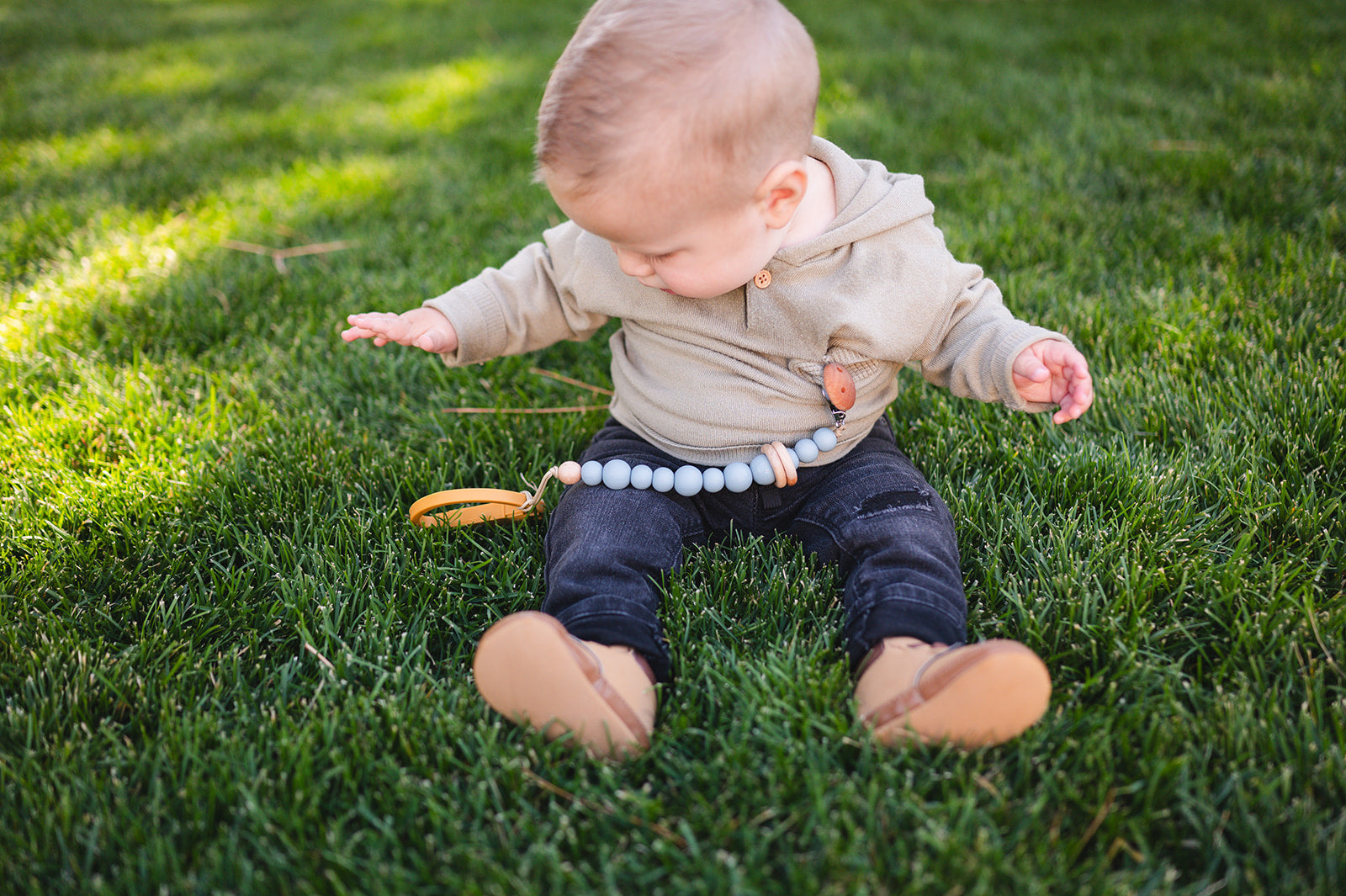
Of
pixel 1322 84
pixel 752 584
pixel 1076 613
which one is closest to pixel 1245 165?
pixel 1322 84

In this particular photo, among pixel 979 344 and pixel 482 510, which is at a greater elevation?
pixel 979 344

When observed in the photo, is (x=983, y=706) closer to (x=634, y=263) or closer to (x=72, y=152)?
(x=634, y=263)

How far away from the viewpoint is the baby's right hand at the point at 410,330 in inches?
67.8

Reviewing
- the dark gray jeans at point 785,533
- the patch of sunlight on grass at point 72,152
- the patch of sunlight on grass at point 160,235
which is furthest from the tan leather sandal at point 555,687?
the patch of sunlight on grass at point 72,152

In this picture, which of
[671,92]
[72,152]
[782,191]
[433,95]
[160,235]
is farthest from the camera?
[433,95]

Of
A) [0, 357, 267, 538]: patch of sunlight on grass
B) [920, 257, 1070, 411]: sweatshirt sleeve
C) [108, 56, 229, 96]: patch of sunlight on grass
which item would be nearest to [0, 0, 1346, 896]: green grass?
[0, 357, 267, 538]: patch of sunlight on grass

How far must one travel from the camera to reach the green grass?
46.4 inches

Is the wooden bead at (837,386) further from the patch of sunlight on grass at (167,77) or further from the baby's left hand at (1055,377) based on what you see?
the patch of sunlight on grass at (167,77)

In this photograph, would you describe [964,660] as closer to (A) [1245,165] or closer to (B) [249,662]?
Answer: (B) [249,662]

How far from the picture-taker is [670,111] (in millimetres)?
1366

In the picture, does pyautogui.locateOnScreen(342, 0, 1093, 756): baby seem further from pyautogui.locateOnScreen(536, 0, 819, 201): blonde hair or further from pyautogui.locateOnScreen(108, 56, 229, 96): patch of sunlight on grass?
pyautogui.locateOnScreen(108, 56, 229, 96): patch of sunlight on grass

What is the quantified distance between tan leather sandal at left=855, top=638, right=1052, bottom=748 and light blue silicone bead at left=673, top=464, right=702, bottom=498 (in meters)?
0.53

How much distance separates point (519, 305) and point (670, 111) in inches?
25.6

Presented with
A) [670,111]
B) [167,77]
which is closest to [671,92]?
[670,111]
